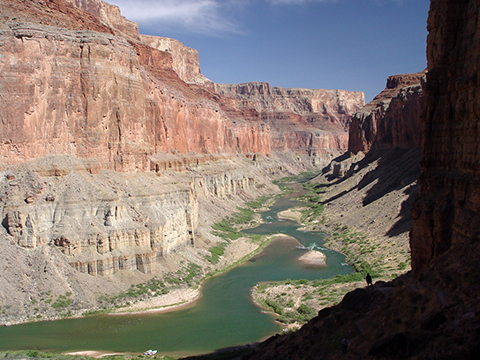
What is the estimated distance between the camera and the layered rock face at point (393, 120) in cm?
8288

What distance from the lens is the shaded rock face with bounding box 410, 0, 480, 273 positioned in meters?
15.9

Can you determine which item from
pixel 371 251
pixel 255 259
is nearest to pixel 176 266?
pixel 255 259

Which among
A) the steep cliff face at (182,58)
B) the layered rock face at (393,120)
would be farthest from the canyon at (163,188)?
the steep cliff face at (182,58)

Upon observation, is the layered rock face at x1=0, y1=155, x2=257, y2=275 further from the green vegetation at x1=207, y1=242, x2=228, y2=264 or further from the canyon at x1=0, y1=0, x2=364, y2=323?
the green vegetation at x1=207, y1=242, x2=228, y2=264

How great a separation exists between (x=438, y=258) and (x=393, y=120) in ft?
270

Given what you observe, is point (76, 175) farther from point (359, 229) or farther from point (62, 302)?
point (359, 229)

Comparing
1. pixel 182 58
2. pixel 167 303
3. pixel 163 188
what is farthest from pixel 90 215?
pixel 182 58

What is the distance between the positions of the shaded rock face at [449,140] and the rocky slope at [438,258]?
0.04 meters

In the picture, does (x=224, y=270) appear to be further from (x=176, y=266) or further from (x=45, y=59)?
(x=45, y=59)

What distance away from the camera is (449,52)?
18.4 meters

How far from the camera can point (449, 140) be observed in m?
18.2

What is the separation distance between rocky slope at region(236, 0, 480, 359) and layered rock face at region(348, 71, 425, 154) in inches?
1711

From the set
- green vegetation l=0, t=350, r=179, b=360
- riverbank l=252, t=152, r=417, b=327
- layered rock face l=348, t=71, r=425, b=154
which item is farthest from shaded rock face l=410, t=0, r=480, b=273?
layered rock face l=348, t=71, r=425, b=154

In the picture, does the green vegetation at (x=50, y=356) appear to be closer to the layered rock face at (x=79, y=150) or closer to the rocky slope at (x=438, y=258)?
the rocky slope at (x=438, y=258)
